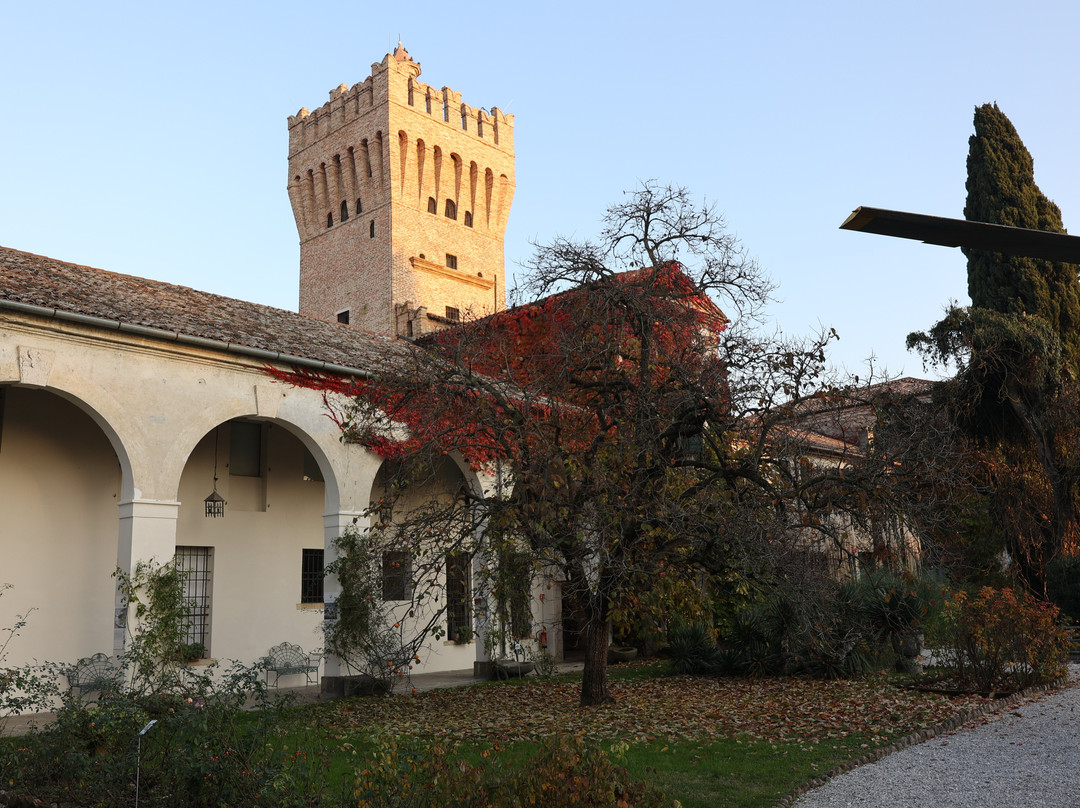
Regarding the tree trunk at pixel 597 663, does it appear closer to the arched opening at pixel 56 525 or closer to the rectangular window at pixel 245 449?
the arched opening at pixel 56 525

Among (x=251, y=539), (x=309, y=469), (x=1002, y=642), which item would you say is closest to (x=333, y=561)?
(x=251, y=539)

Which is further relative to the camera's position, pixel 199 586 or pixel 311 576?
pixel 311 576

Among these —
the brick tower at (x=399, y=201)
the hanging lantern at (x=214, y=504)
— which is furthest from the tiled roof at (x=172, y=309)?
the brick tower at (x=399, y=201)

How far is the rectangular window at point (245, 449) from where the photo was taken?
585 inches

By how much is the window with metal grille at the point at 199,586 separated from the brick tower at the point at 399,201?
16.0 m

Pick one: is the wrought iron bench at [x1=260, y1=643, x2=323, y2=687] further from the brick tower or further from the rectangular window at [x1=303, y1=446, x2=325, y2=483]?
the brick tower

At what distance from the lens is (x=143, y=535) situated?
430 inches

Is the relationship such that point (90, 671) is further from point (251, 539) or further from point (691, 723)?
point (691, 723)

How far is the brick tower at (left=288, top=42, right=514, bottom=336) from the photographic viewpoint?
3120cm

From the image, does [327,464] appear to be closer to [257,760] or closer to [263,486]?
[263,486]

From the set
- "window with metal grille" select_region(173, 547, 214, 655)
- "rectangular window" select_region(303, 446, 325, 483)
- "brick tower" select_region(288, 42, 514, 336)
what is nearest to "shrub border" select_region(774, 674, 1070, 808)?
"window with metal grille" select_region(173, 547, 214, 655)

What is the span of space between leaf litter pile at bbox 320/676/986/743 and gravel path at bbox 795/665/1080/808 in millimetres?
652

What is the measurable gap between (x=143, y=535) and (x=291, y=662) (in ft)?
15.1

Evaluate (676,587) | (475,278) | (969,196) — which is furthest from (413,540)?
(475,278)
